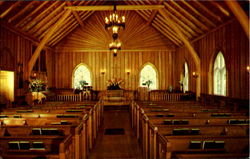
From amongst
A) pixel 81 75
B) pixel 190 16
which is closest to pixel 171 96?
pixel 190 16

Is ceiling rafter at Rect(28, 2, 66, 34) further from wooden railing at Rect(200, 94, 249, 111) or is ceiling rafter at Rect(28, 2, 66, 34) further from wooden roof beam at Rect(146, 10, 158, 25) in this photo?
wooden railing at Rect(200, 94, 249, 111)

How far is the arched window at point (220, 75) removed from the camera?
11.0 m

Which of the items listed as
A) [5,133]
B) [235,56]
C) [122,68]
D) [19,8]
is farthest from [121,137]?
[122,68]

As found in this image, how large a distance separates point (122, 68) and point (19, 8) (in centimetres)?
1029

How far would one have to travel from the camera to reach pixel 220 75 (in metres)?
11.4

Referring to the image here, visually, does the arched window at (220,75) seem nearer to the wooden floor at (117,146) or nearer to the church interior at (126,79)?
the church interior at (126,79)

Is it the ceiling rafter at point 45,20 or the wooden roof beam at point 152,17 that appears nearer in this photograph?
the ceiling rafter at point 45,20

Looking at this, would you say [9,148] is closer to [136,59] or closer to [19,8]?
[19,8]

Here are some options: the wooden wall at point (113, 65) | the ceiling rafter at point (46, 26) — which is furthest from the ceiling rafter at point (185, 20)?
the ceiling rafter at point (46, 26)

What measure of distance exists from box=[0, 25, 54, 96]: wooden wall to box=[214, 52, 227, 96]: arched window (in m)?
10.5

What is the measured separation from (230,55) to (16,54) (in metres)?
10.7

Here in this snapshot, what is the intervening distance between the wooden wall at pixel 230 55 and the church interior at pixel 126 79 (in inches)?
1.7

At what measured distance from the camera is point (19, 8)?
1030cm

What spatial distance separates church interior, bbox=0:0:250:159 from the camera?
13.3 feet
